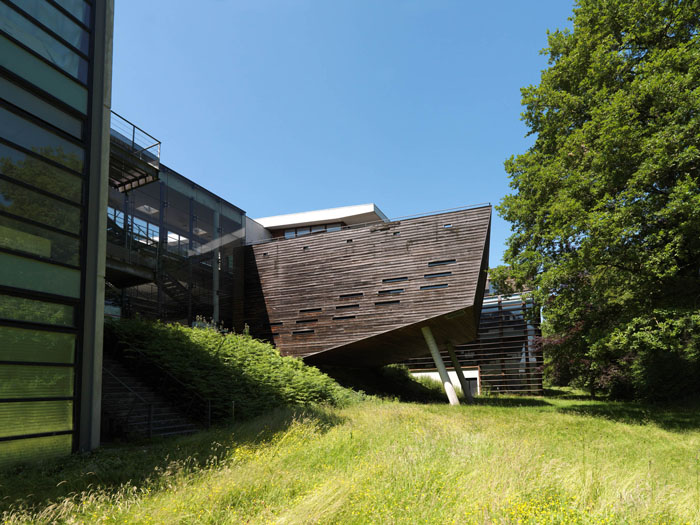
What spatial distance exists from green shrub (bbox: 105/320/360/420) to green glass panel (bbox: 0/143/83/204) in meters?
5.42

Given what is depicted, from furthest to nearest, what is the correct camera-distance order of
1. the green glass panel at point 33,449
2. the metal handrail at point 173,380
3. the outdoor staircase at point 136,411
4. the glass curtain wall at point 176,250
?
the glass curtain wall at point 176,250
the metal handrail at point 173,380
the outdoor staircase at point 136,411
the green glass panel at point 33,449

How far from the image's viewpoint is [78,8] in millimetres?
9219

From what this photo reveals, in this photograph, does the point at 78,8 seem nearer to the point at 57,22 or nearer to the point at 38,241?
the point at 57,22

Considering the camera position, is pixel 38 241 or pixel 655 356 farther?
pixel 655 356

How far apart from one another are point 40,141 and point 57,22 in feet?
8.72

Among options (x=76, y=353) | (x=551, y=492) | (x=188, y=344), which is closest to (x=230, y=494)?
(x=551, y=492)

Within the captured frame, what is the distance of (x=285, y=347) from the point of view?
19922 millimetres

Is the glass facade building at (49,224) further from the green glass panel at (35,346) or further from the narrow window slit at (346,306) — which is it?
the narrow window slit at (346,306)

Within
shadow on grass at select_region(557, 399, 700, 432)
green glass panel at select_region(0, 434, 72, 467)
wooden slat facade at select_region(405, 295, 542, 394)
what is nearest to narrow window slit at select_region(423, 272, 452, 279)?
shadow on grass at select_region(557, 399, 700, 432)

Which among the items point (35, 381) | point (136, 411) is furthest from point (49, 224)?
point (136, 411)

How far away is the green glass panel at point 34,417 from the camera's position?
6.89 m

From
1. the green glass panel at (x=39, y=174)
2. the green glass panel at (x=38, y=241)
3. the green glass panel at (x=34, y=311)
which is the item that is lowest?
the green glass panel at (x=34, y=311)

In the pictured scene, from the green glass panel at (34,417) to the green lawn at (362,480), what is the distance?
767 mm

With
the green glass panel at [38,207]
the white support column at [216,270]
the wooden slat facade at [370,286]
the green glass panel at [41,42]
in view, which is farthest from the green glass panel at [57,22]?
the white support column at [216,270]
